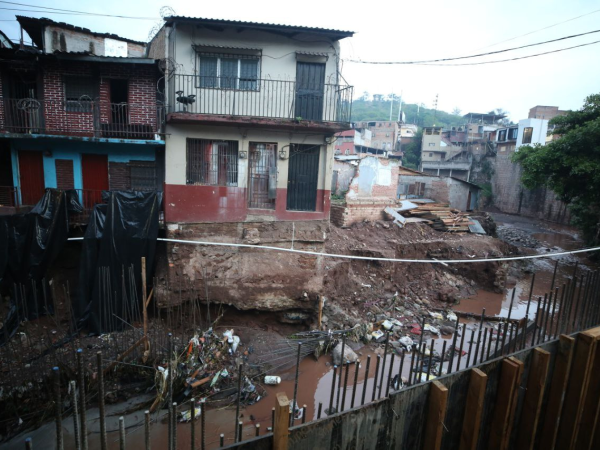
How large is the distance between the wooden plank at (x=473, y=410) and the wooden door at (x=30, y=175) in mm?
14291

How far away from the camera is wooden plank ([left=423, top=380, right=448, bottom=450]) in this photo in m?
3.32

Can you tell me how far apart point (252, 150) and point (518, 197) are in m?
35.3

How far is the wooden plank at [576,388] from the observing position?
411 cm

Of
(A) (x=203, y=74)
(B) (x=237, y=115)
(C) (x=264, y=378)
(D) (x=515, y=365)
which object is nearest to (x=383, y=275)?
(C) (x=264, y=378)

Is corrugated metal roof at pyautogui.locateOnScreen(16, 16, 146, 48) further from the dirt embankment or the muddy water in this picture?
the muddy water

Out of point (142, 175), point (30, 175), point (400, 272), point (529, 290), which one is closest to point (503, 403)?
point (400, 272)

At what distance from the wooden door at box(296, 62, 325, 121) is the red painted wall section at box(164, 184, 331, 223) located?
9.16 ft

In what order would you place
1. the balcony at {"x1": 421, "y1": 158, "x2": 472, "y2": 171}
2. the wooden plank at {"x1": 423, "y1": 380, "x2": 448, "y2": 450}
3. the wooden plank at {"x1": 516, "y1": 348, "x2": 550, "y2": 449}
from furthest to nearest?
1. the balcony at {"x1": 421, "y1": 158, "x2": 472, "y2": 171}
2. the wooden plank at {"x1": 516, "y1": 348, "x2": 550, "y2": 449}
3. the wooden plank at {"x1": 423, "y1": 380, "x2": 448, "y2": 450}

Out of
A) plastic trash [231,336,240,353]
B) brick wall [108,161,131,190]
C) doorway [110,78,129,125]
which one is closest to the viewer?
plastic trash [231,336,240,353]

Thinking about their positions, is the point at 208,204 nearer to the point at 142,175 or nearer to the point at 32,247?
the point at 142,175

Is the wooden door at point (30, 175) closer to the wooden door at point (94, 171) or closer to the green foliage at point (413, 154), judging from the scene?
the wooden door at point (94, 171)

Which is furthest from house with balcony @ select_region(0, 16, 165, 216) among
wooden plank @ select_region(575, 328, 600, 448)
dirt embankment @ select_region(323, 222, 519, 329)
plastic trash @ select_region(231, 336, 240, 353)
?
wooden plank @ select_region(575, 328, 600, 448)

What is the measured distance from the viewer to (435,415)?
3395 mm

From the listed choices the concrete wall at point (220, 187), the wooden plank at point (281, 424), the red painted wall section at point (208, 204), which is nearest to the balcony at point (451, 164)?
the concrete wall at point (220, 187)
